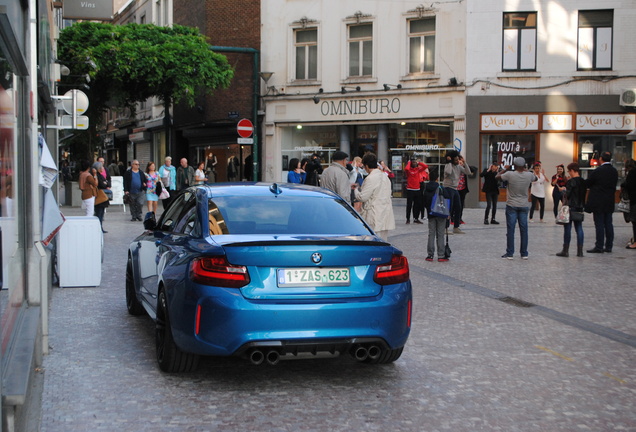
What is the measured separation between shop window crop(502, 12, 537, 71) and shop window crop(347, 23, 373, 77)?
218 inches

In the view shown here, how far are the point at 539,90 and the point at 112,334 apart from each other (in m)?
23.7

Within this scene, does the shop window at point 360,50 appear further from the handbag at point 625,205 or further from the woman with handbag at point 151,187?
the handbag at point 625,205

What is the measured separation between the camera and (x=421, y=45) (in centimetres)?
3089

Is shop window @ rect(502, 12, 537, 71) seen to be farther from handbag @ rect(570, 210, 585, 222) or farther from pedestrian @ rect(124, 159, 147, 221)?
handbag @ rect(570, 210, 585, 222)

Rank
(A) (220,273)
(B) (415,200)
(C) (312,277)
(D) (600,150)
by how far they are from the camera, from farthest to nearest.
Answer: (D) (600,150)
(B) (415,200)
(C) (312,277)
(A) (220,273)

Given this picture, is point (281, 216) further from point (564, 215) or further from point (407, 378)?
point (564, 215)

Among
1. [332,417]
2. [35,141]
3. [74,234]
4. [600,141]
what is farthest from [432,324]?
[600,141]

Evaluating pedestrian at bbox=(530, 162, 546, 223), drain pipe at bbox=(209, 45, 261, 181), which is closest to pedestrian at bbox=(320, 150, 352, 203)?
pedestrian at bbox=(530, 162, 546, 223)

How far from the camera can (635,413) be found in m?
5.45

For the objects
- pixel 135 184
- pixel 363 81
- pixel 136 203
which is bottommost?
pixel 136 203

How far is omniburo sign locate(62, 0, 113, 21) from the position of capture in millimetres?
20359

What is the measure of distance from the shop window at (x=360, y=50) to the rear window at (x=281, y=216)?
25918mm

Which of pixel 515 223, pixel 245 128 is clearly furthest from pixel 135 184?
pixel 515 223

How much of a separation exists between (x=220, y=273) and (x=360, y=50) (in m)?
27.7
